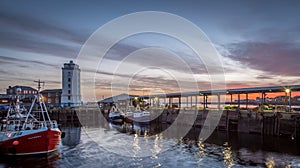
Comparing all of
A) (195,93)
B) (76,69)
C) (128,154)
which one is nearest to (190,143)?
(128,154)

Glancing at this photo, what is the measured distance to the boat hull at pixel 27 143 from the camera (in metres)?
25.5

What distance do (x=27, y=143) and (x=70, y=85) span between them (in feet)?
223

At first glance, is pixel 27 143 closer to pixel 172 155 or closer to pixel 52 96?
pixel 172 155

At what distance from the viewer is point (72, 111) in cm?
7988

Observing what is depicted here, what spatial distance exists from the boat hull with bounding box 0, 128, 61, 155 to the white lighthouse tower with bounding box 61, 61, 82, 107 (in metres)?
67.0

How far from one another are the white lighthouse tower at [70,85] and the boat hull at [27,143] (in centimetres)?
6702

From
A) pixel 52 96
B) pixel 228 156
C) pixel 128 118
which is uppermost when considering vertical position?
pixel 52 96

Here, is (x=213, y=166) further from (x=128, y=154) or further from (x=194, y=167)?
(x=128, y=154)

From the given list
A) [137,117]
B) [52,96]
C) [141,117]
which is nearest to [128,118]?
[137,117]

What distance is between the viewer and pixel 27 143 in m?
25.7

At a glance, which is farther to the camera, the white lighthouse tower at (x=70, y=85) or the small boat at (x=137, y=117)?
the white lighthouse tower at (x=70, y=85)

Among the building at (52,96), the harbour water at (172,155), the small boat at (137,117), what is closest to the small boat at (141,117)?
the small boat at (137,117)

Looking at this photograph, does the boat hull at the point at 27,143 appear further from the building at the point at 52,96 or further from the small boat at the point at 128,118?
the building at the point at 52,96

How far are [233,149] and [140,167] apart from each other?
1302 cm
